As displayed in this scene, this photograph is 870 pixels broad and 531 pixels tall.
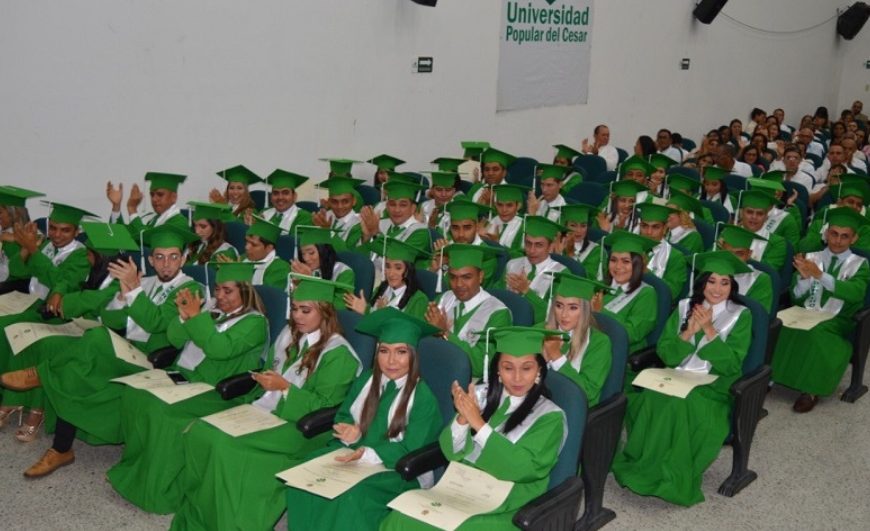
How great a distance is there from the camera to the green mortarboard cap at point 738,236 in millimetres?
5297

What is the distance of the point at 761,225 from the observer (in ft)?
21.1

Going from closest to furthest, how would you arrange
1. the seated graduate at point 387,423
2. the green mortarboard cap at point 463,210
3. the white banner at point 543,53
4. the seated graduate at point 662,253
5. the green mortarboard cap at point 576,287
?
the seated graduate at point 387,423 → the green mortarboard cap at point 576,287 → the seated graduate at point 662,253 → the green mortarboard cap at point 463,210 → the white banner at point 543,53

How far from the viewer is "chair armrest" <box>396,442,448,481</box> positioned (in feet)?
10.8

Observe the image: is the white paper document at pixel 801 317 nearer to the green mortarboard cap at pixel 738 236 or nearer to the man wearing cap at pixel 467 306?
the green mortarboard cap at pixel 738 236

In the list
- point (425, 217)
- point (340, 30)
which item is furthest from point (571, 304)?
point (340, 30)

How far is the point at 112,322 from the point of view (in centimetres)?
477

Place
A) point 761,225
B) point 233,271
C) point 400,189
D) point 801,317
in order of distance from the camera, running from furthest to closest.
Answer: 1. point 400,189
2. point 761,225
3. point 801,317
4. point 233,271

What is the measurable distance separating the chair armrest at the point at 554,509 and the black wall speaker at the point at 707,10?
12.2 m

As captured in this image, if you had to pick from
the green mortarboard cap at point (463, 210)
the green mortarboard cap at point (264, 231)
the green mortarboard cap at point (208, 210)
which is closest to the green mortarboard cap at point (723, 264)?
the green mortarboard cap at point (463, 210)

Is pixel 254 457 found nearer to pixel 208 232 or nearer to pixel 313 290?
pixel 313 290

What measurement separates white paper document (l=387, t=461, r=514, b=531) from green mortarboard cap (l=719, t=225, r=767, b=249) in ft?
9.12

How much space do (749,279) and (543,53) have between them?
6.73 m

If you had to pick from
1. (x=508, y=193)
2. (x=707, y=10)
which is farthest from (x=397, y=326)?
(x=707, y=10)

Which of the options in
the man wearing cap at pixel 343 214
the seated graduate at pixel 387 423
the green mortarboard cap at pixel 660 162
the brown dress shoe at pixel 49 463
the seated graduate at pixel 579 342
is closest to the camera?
the seated graduate at pixel 387 423
